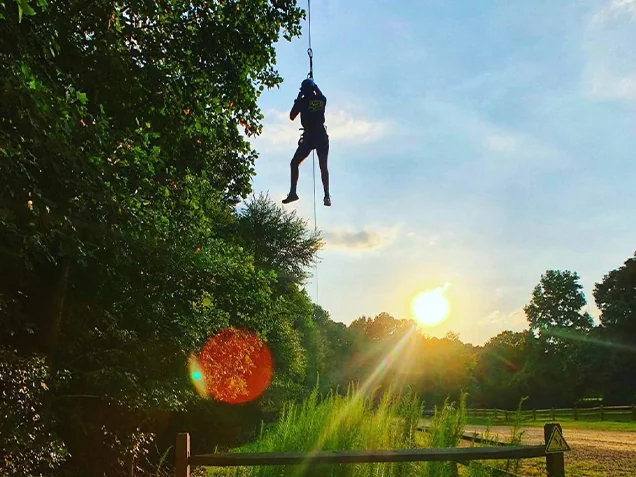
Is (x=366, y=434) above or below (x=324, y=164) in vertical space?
below

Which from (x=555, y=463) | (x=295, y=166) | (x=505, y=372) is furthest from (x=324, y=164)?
(x=505, y=372)

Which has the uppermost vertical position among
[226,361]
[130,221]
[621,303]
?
[621,303]

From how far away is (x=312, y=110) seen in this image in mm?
5781

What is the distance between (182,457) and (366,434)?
210 cm

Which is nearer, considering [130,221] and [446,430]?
[446,430]

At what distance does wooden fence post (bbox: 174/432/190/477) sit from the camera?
4.48m

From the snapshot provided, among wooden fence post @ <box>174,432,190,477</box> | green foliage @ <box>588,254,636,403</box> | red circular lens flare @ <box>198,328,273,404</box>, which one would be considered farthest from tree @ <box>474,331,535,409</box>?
wooden fence post @ <box>174,432,190,477</box>

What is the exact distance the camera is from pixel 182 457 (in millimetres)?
4539

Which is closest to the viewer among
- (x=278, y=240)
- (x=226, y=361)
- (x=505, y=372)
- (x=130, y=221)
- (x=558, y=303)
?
(x=130, y=221)

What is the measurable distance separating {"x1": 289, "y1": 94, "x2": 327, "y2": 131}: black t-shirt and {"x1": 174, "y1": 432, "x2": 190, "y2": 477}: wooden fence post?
127 inches

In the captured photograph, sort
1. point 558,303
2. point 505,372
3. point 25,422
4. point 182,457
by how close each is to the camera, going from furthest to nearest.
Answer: point 558,303 < point 505,372 < point 25,422 < point 182,457

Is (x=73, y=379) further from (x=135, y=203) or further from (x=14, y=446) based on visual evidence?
(x=135, y=203)

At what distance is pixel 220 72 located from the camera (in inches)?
364

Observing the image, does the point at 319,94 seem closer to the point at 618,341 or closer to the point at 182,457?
the point at 182,457
